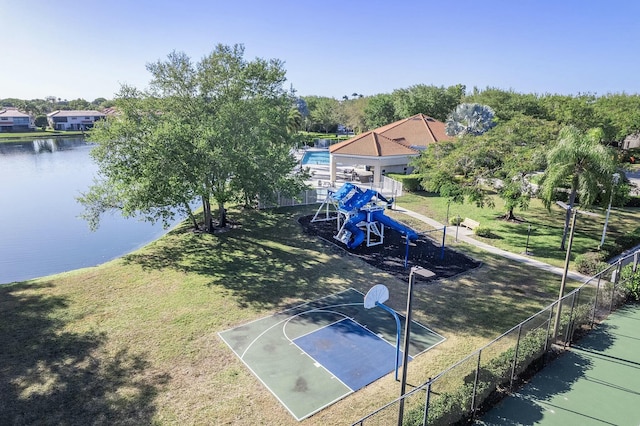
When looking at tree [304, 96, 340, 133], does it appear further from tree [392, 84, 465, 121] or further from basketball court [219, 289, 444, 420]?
basketball court [219, 289, 444, 420]

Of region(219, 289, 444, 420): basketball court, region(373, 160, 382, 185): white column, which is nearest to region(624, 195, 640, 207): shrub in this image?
region(373, 160, 382, 185): white column

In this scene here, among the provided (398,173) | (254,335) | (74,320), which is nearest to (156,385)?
(254,335)

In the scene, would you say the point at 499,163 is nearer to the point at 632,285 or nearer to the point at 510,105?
the point at 632,285

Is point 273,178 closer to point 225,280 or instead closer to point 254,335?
point 225,280

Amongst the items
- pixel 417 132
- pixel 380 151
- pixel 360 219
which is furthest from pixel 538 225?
pixel 417 132

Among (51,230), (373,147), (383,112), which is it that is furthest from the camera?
(383,112)

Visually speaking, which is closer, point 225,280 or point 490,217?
point 225,280
